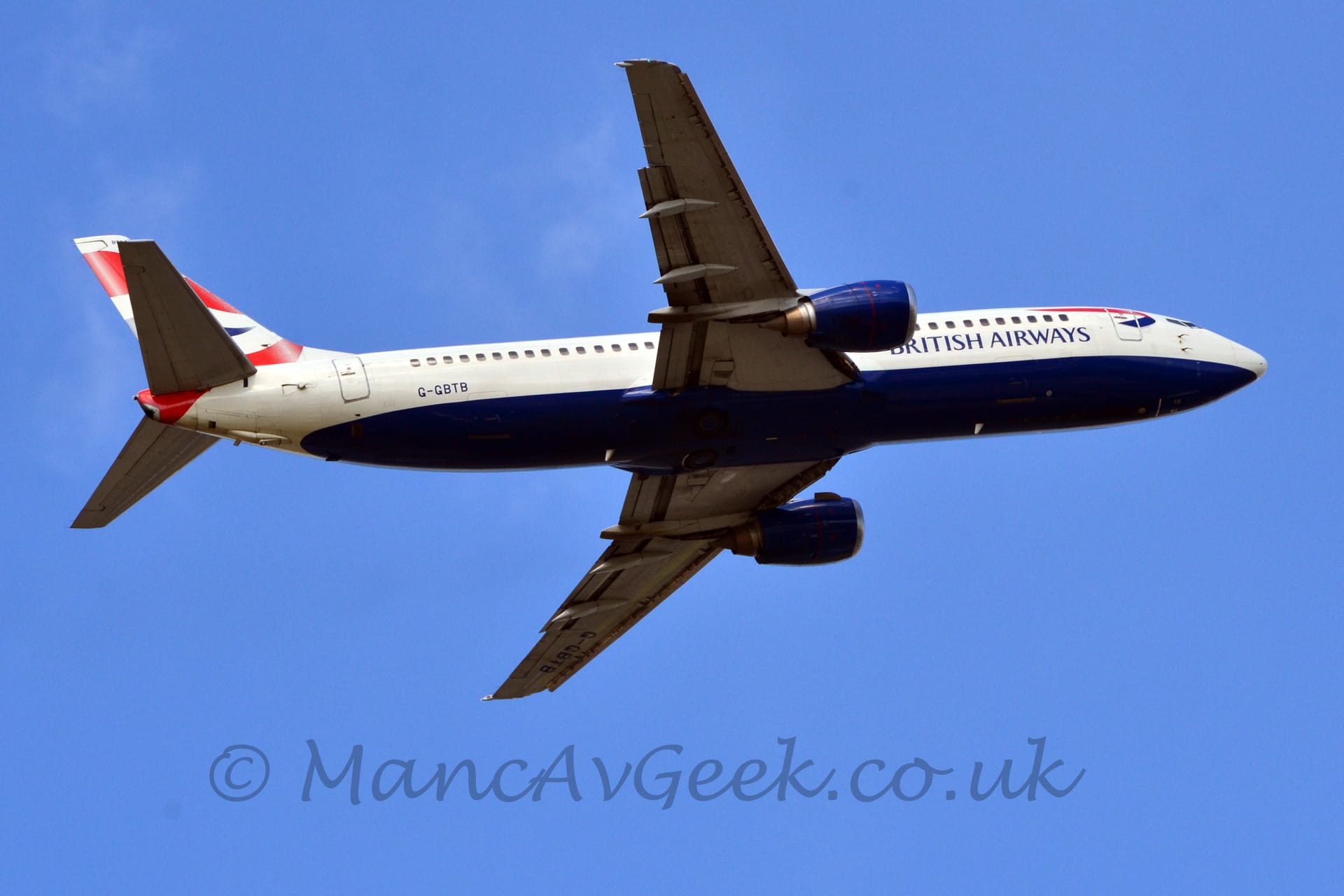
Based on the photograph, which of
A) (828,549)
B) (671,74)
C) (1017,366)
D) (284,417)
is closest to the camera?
(671,74)

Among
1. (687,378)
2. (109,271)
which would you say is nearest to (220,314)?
(109,271)

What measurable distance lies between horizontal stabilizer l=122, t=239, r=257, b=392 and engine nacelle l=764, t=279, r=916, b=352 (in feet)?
41.6

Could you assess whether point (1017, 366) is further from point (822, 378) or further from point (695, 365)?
point (695, 365)

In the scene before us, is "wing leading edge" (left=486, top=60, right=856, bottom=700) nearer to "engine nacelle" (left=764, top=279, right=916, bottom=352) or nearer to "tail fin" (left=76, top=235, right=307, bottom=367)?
"engine nacelle" (left=764, top=279, right=916, bottom=352)

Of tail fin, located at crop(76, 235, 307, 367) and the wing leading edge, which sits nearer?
the wing leading edge

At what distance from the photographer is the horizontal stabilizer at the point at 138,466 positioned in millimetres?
38969

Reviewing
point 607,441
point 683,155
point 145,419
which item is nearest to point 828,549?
point 607,441

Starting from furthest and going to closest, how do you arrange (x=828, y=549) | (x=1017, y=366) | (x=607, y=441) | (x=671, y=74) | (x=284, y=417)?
(x=828, y=549)
(x=1017, y=366)
(x=607, y=441)
(x=284, y=417)
(x=671, y=74)

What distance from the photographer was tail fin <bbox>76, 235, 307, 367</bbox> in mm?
40156

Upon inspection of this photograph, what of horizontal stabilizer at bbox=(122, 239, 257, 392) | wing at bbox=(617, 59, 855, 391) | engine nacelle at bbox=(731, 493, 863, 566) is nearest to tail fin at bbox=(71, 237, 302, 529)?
horizontal stabilizer at bbox=(122, 239, 257, 392)

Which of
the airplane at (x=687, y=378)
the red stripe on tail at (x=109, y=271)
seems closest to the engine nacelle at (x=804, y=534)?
the airplane at (x=687, y=378)

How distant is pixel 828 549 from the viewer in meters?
47.7

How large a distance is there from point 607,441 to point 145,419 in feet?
35.7

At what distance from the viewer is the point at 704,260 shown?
125 feet
